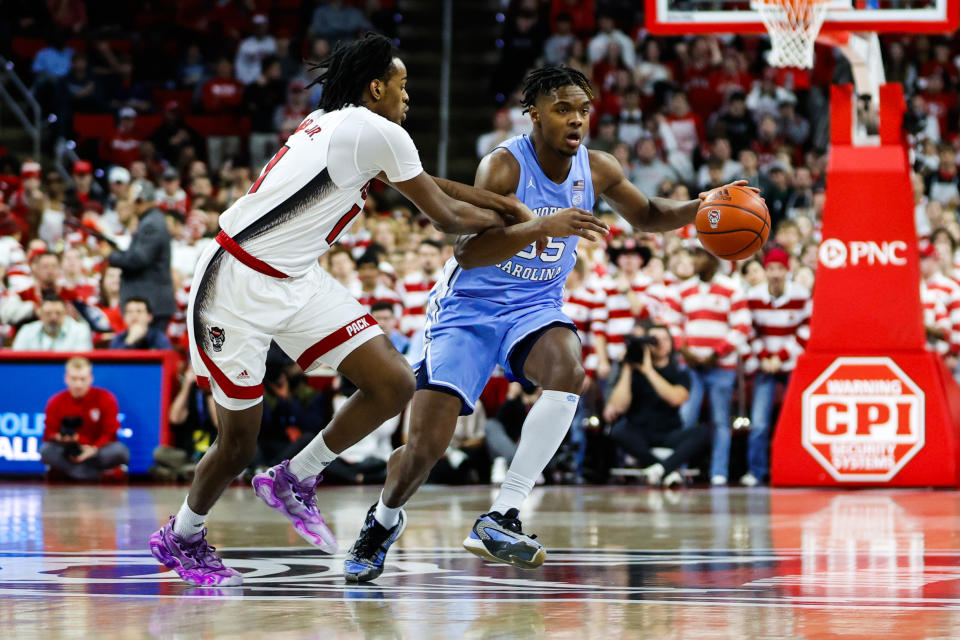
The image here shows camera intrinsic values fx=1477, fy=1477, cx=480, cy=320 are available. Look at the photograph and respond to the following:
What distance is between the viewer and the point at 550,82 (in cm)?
630

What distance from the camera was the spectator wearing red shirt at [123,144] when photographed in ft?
65.2

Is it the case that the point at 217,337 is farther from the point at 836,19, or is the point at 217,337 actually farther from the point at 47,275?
the point at 47,275

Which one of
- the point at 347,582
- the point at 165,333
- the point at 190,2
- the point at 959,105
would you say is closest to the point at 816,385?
the point at 165,333

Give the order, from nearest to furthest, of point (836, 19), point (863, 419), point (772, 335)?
1. point (836, 19)
2. point (863, 419)
3. point (772, 335)

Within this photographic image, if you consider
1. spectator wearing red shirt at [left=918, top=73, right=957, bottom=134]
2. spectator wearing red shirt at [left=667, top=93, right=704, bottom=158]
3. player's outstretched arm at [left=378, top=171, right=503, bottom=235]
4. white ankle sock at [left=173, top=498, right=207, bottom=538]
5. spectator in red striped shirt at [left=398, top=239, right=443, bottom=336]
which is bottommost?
white ankle sock at [left=173, top=498, right=207, bottom=538]

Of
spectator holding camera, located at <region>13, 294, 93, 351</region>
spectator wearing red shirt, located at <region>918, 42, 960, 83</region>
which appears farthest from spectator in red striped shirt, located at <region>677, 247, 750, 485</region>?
spectator wearing red shirt, located at <region>918, 42, 960, 83</region>

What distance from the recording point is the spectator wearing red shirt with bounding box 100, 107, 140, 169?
1986 centimetres

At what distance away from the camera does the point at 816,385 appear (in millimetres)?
11406

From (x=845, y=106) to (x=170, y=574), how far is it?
291 inches

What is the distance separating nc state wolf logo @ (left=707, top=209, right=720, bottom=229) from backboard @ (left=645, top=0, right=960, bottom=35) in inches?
171

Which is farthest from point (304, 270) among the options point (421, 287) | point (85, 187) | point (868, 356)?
point (85, 187)

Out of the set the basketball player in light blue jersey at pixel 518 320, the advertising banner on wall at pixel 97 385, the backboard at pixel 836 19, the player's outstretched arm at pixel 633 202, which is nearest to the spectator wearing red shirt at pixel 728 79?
the backboard at pixel 836 19

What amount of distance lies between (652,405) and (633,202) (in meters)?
5.83

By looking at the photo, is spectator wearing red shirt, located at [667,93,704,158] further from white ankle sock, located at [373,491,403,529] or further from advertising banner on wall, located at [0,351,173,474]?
white ankle sock, located at [373,491,403,529]
